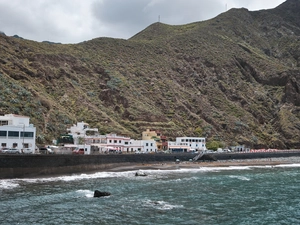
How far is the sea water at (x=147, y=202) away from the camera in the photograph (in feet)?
112

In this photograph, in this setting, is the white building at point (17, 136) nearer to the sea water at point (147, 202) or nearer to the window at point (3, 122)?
the window at point (3, 122)

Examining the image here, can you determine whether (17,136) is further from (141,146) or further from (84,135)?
(141,146)

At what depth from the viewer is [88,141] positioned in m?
93.9

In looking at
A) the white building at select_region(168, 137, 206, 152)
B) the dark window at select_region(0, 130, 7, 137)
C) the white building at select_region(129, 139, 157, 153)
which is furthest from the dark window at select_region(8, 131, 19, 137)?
the white building at select_region(168, 137, 206, 152)

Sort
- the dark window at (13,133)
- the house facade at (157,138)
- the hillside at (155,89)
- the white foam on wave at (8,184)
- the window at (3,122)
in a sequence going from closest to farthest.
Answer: the white foam on wave at (8,184), the dark window at (13,133), the window at (3,122), the hillside at (155,89), the house facade at (157,138)

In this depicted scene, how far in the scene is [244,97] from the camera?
544ft

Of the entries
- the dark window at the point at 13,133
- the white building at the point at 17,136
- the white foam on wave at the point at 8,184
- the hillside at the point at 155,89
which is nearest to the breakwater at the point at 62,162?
the white foam on wave at the point at 8,184

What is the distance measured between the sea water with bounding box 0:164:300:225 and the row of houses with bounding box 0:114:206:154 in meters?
13.6

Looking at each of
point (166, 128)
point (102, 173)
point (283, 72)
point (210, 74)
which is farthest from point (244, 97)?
point (102, 173)

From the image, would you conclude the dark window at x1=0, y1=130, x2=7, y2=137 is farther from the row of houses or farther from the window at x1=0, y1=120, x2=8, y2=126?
the window at x1=0, y1=120, x2=8, y2=126

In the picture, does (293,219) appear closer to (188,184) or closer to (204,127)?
(188,184)

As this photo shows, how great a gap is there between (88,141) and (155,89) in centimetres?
5507

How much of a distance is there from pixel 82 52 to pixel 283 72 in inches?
4003

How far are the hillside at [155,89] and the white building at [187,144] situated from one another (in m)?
6.52
